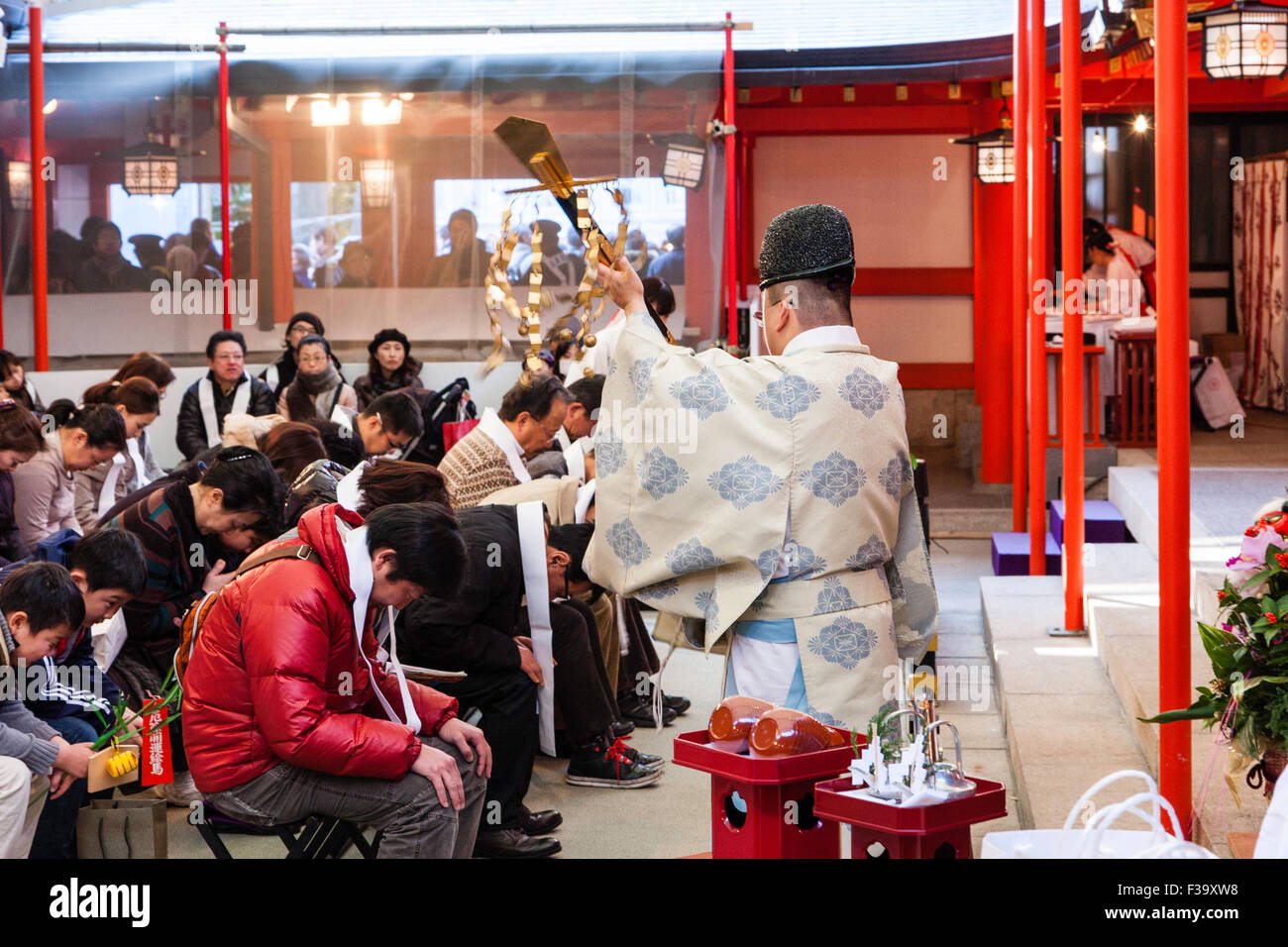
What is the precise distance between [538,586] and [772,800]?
6.84 ft

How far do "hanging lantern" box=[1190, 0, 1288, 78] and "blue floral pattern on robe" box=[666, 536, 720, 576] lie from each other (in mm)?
5488

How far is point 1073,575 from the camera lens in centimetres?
547

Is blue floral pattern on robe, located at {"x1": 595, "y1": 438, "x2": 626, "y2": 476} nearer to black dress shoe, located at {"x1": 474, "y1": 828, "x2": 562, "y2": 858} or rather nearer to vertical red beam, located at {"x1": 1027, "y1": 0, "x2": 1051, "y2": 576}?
black dress shoe, located at {"x1": 474, "y1": 828, "x2": 562, "y2": 858}

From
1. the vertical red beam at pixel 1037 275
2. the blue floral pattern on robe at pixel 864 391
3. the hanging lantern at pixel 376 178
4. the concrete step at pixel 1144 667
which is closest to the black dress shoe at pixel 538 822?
the concrete step at pixel 1144 667

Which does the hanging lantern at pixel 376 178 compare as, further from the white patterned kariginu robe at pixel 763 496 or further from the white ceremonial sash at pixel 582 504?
the white patterned kariginu robe at pixel 763 496

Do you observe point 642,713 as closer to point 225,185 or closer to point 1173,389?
point 1173,389

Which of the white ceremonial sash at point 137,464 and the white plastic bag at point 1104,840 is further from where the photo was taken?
the white ceremonial sash at point 137,464

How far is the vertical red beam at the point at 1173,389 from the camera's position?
3041 millimetres

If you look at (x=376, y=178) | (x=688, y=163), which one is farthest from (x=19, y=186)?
(x=688, y=163)

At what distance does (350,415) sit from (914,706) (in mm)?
5584

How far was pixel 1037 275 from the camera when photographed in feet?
20.7

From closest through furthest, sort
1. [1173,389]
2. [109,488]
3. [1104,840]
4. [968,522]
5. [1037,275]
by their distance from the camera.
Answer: [1104,840], [1173,389], [109,488], [1037,275], [968,522]

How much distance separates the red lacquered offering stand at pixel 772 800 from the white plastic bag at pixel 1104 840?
36 centimetres

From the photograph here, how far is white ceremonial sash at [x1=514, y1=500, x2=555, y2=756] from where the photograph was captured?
4160 mm
